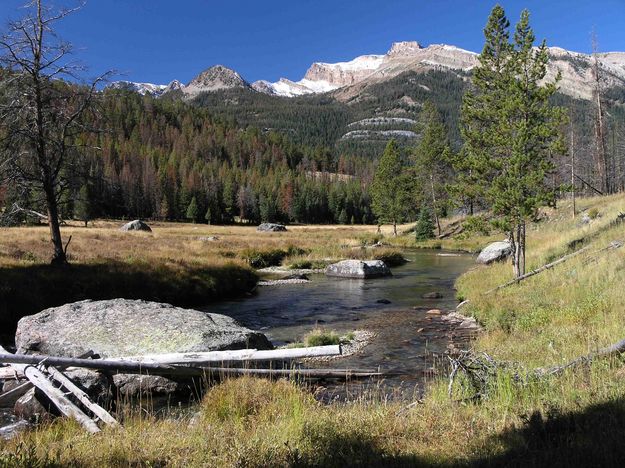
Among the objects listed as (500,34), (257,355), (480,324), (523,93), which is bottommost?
(480,324)

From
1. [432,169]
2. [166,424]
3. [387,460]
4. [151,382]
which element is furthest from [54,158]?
[432,169]

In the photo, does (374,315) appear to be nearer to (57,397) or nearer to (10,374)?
(10,374)

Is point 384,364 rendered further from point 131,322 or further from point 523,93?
point 523,93

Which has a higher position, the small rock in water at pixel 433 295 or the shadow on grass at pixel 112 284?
the shadow on grass at pixel 112 284

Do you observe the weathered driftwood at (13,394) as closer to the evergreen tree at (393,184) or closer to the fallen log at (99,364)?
the fallen log at (99,364)

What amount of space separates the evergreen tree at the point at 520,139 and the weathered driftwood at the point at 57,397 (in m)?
18.3

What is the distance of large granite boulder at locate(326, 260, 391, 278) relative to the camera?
3362 centimetres

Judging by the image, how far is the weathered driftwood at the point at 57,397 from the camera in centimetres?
684

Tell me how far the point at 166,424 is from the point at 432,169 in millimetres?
73224

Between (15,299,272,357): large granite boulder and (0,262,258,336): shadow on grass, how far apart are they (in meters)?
4.16

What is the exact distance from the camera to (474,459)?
4750 millimetres

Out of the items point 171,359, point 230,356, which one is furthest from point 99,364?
point 230,356

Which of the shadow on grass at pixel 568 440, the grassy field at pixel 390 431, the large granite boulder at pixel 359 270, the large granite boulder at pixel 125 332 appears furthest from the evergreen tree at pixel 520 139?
the shadow on grass at pixel 568 440

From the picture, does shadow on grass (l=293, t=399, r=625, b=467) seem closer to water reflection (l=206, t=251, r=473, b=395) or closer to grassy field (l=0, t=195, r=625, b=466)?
grassy field (l=0, t=195, r=625, b=466)
